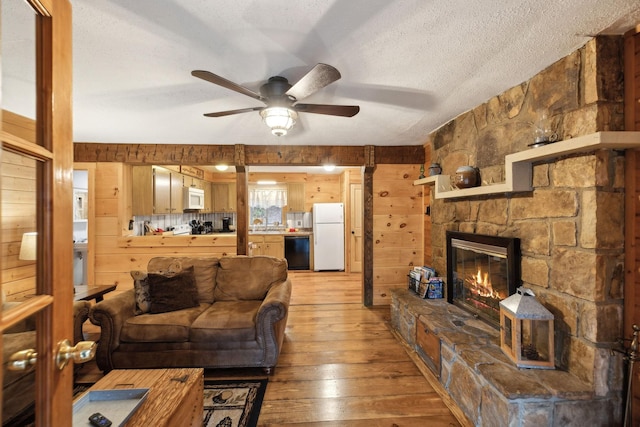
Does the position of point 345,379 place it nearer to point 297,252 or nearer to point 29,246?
point 29,246

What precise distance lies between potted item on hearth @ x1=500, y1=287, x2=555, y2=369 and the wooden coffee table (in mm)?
1904

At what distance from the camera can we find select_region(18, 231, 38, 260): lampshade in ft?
2.30

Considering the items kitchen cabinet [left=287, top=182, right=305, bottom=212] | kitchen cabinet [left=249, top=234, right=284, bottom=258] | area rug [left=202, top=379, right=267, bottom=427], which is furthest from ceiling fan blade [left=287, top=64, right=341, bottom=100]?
kitchen cabinet [left=287, top=182, right=305, bottom=212]

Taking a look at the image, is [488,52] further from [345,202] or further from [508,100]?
[345,202]

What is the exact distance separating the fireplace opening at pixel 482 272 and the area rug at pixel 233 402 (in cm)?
192

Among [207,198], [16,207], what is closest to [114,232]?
[207,198]

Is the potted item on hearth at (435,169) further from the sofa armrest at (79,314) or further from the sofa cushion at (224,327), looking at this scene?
the sofa armrest at (79,314)

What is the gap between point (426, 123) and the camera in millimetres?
2943

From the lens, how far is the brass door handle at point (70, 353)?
75 cm

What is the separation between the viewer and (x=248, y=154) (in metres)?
3.79

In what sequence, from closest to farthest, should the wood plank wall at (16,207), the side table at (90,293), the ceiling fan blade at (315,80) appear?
the wood plank wall at (16,207) → the ceiling fan blade at (315,80) → the side table at (90,293)

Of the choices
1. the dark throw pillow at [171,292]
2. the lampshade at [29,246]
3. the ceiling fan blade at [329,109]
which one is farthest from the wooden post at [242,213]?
the lampshade at [29,246]

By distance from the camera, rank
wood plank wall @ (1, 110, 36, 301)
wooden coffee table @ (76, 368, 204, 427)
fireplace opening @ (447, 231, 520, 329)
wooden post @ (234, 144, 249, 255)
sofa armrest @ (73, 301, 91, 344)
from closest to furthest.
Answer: wood plank wall @ (1, 110, 36, 301)
wooden coffee table @ (76, 368, 204, 427)
fireplace opening @ (447, 231, 520, 329)
sofa armrest @ (73, 301, 91, 344)
wooden post @ (234, 144, 249, 255)

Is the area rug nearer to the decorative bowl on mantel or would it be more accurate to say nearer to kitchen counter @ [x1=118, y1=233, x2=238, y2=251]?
kitchen counter @ [x1=118, y1=233, x2=238, y2=251]
